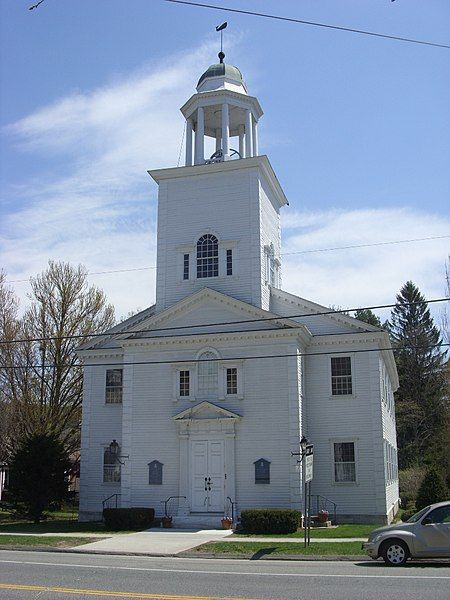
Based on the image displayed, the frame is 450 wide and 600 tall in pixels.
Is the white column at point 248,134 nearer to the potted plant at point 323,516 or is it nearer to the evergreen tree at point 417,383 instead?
the potted plant at point 323,516

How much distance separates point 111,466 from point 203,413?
18.7 feet

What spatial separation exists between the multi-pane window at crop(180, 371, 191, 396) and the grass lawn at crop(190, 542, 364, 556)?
28.3 feet

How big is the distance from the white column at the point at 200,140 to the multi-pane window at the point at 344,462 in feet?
46.2

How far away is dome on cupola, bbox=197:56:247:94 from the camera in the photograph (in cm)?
3262

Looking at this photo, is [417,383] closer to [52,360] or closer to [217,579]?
[52,360]

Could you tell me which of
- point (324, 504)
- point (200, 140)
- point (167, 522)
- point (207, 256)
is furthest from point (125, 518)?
point (200, 140)

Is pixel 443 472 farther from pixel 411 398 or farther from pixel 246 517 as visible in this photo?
pixel 411 398

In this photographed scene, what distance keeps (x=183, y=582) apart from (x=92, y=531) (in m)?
12.7

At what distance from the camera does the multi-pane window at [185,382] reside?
90.0ft

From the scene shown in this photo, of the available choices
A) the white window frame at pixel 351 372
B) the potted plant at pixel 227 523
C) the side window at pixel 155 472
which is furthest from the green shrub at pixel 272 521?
the white window frame at pixel 351 372

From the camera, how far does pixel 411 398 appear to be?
212ft

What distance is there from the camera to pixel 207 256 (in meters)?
30.3

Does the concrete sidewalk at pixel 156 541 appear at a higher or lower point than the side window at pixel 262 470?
lower

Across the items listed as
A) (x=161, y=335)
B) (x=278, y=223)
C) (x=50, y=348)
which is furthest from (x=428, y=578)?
(x=50, y=348)
